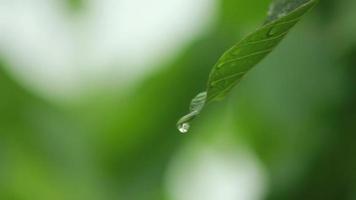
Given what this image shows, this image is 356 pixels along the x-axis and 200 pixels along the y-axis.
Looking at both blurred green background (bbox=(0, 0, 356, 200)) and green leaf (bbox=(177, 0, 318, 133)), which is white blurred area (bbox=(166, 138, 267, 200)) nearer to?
blurred green background (bbox=(0, 0, 356, 200))

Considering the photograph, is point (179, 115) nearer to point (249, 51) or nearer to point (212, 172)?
point (212, 172)

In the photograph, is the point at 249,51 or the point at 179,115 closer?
the point at 249,51

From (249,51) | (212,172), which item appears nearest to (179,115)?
(212,172)

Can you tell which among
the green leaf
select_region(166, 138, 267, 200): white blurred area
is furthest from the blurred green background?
the green leaf

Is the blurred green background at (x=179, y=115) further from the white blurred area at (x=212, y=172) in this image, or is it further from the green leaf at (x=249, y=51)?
the green leaf at (x=249, y=51)

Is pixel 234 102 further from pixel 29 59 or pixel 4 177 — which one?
pixel 29 59

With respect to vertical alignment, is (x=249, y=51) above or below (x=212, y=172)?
above
